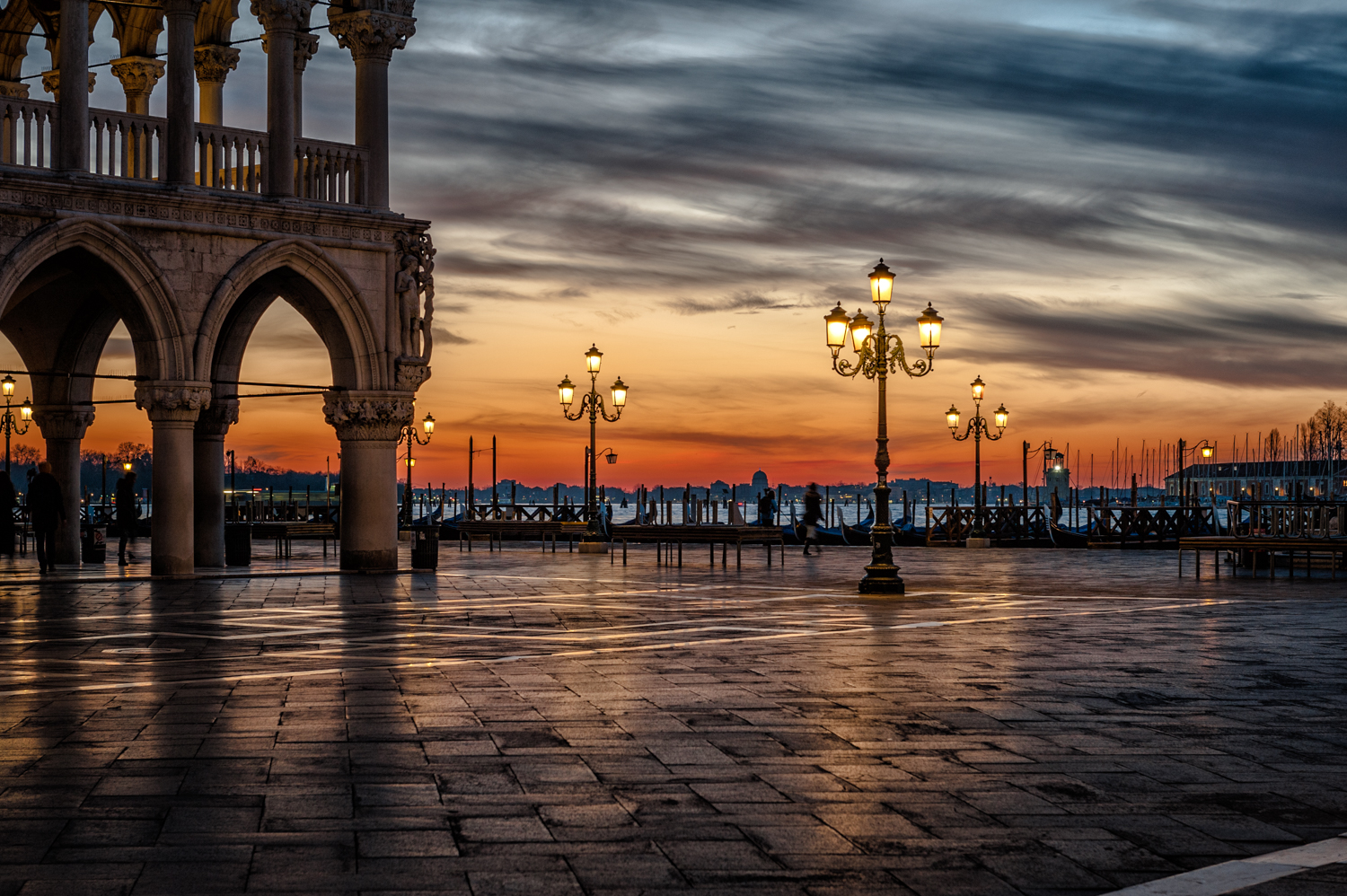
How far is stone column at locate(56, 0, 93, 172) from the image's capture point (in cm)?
1920

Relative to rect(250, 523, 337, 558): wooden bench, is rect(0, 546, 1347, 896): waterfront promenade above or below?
below

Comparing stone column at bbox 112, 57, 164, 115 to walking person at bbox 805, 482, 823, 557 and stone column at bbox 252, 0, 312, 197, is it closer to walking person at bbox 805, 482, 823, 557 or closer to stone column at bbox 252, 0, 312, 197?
stone column at bbox 252, 0, 312, 197

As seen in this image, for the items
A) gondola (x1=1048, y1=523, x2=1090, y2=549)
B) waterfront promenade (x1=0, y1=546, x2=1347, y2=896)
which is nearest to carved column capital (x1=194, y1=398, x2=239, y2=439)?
waterfront promenade (x1=0, y1=546, x2=1347, y2=896)

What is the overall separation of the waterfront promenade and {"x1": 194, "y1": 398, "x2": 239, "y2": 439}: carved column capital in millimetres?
9105

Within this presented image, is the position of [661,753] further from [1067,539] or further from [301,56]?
[1067,539]

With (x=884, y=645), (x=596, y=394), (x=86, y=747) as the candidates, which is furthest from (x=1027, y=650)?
(x=596, y=394)

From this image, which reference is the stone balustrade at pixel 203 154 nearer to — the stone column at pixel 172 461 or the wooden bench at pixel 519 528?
the stone column at pixel 172 461

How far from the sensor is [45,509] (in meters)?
21.6

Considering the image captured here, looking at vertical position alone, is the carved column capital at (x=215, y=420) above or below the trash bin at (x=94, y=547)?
above

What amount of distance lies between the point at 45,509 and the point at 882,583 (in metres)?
12.0

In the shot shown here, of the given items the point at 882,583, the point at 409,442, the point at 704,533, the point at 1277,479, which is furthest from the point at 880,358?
the point at 1277,479

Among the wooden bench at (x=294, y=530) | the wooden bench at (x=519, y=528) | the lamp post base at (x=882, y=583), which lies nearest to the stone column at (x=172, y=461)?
the wooden bench at (x=294, y=530)

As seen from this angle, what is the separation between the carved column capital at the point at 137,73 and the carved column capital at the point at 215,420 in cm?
514

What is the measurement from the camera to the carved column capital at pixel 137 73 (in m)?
23.9
